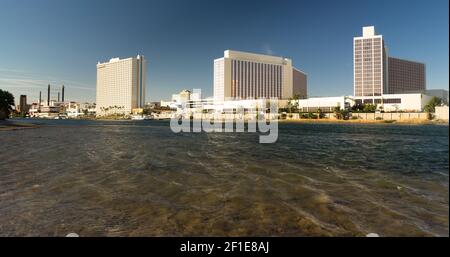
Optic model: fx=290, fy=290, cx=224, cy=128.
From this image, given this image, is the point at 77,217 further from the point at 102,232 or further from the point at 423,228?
the point at 423,228

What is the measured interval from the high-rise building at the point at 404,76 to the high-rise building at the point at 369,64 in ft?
57.5

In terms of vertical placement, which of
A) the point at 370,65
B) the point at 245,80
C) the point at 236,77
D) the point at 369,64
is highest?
the point at 369,64

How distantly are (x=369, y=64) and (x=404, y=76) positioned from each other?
39.3 meters

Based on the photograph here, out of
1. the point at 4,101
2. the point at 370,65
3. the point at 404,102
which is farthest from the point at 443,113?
the point at 370,65

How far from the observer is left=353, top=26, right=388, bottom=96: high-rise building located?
157125 millimetres

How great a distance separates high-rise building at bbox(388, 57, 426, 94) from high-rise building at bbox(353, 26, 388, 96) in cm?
1753

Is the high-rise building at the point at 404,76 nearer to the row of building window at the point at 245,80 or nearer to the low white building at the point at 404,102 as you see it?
the low white building at the point at 404,102

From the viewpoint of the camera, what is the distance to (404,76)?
182 m

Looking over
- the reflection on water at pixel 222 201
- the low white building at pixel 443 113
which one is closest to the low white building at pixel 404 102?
the reflection on water at pixel 222 201

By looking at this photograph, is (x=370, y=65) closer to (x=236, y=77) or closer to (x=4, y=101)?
(x=236, y=77)

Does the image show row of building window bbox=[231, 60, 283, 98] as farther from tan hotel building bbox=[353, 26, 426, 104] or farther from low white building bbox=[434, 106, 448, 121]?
low white building bbox=[434, 106, 448, 121]

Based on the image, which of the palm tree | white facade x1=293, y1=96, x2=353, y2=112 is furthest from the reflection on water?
white facade x1=293, y1=96, x2=353, y2=112
